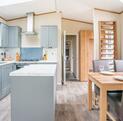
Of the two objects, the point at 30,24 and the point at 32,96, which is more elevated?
the point at 30,24

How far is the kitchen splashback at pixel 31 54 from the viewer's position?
733 cm

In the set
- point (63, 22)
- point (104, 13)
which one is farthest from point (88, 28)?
point (104, 13)

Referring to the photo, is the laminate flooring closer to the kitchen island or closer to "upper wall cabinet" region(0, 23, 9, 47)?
the kitchen island

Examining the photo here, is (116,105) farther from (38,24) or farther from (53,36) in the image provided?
(38,24)

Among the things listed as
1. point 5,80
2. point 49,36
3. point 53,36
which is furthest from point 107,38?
point 5,80

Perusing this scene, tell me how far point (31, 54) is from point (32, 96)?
4570mm

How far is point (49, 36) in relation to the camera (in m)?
7.07

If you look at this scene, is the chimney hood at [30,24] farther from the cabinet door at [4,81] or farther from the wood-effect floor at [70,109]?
the wood-effect floor at [70,109]

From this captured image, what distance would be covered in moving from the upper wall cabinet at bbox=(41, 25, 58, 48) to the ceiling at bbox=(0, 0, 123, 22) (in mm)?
676

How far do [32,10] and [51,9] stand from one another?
A: 0.68m

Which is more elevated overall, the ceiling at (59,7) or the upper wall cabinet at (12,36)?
the ceiling at (59,7)

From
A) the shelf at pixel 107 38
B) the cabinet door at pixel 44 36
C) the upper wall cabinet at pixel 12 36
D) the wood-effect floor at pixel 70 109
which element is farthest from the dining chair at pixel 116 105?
the upper wall cabinet at pixel 12 36

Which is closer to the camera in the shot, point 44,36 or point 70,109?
point 70,109

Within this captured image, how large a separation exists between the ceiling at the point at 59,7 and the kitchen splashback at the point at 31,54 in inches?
50.2
